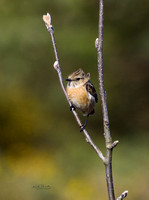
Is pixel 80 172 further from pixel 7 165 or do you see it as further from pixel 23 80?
pixel 23 80

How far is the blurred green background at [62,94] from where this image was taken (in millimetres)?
9922

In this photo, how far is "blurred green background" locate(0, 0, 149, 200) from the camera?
9.92 meters

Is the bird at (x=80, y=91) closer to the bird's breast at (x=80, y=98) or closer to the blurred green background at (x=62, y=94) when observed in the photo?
the bird's breast at (x=80, y=98)

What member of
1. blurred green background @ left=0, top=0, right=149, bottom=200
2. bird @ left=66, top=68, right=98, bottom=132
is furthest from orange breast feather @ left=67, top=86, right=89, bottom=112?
blurred green background @ left=0, top=0, right=149, bottom=200

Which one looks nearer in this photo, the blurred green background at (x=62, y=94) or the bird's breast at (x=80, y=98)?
the bird's breast at (x=80, y=98)

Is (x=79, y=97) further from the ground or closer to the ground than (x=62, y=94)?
closer to the ground

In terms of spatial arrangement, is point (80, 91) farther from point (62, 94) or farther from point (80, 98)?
point (62, 94)

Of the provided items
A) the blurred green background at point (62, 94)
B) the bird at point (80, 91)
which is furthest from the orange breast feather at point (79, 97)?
the blurred green background at point (62, 94)

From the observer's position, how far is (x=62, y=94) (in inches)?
453

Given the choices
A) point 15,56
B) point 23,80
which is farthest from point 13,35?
point 23,80

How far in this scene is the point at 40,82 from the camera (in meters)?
11.9

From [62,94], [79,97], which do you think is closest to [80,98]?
[79,97]

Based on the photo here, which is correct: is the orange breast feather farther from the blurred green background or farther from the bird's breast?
the blurred green background

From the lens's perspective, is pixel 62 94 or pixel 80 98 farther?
pixel 62 94
